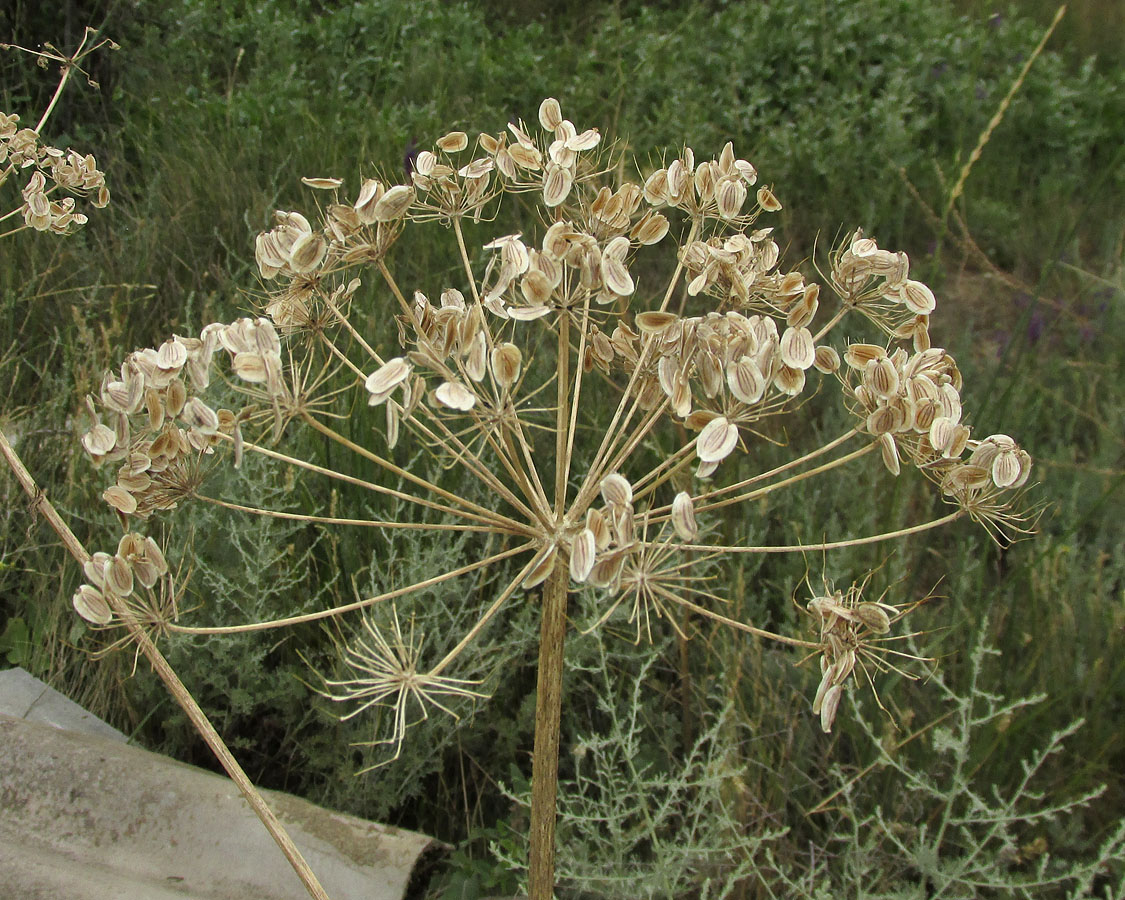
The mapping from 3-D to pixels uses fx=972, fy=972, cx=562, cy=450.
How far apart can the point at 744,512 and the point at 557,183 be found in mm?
1708

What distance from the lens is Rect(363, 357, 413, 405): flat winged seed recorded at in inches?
31.7

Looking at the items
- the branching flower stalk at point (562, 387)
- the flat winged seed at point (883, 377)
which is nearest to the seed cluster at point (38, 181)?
the branching flower stalk at point (562, 387)

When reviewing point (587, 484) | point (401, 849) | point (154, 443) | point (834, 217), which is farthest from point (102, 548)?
point (834, 217)

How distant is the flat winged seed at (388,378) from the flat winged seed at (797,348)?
34 centimetres

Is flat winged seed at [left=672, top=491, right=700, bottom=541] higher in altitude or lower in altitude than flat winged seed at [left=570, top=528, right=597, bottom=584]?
higher

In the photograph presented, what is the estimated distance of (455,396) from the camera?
805 millimetres

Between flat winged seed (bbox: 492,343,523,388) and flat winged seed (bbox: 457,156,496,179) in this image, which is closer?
flat winged seed (bbox: 492,343,523,388)

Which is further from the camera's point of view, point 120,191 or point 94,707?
point 120,191

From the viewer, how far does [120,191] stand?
364 cm

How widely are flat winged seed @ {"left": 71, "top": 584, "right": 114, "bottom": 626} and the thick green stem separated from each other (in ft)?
1.27

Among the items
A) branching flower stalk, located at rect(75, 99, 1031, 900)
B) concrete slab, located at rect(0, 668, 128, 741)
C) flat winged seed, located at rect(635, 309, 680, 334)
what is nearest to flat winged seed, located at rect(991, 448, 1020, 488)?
branching flower stalk, located at rect(75, 99, 1031, 900)

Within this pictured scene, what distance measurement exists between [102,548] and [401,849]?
110cm

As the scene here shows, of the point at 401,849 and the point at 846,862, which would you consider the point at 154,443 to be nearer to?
the point at 401,849

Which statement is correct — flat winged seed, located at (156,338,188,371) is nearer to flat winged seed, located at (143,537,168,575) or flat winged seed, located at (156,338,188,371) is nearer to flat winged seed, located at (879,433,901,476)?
flat winged seed, located at (143,537,168,575)
